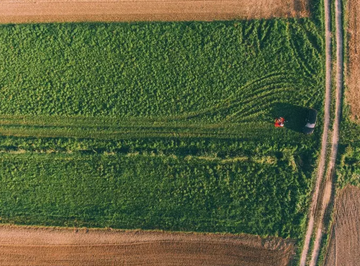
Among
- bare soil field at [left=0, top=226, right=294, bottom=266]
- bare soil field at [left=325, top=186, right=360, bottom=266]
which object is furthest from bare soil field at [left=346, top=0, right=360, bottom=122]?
bare soil field at [left=0, top=226, right=294, bottom=266]

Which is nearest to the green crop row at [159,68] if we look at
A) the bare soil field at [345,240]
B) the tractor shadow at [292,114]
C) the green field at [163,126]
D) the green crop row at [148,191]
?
the green field at [163,126]

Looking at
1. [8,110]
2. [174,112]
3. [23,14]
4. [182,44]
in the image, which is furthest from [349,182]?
[23,14]

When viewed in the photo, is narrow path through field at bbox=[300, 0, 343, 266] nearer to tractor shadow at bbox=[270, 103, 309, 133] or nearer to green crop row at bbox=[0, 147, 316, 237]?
green crop row at bbox=[0, 147, 316, 237]

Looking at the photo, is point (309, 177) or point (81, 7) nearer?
point (309, 177)

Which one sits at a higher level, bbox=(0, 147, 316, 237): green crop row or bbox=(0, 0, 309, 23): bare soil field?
bbox=(0, 0, 309, 23): bare soil field

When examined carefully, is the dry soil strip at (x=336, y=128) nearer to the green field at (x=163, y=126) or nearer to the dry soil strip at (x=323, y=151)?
the dry soil strip at (x=323, y=151)

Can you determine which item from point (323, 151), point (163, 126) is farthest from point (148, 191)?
point (323, 151)

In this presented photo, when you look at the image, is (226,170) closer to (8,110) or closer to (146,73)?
(146,73)
